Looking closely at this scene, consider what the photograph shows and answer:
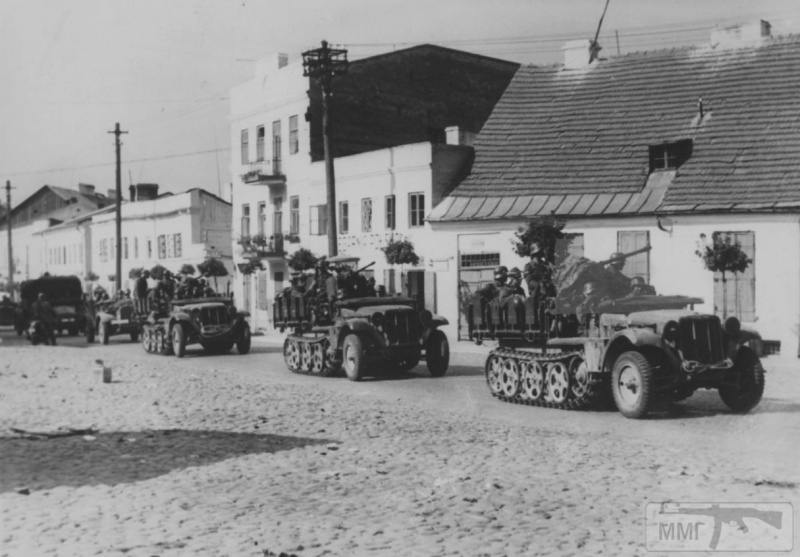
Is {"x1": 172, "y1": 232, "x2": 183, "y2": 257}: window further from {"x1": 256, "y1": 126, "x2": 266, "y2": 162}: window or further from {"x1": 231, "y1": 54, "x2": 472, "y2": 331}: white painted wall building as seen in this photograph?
{"x1": 256, "y1": 126, "x2": 266, "y2": 162}: window

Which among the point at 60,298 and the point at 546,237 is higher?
the point at 546,237

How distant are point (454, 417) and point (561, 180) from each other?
17297mm

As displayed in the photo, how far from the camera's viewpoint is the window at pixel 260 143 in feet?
142

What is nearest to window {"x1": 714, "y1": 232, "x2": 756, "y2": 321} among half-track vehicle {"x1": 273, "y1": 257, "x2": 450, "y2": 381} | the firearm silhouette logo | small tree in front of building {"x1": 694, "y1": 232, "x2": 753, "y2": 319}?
small tree in front of building {"x1": 694, "y1": 232, "x2": 753, "y2": 319}

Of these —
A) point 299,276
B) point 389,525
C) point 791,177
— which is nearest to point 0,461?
point 389,525

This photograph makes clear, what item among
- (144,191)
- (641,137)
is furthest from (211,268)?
(144,191)

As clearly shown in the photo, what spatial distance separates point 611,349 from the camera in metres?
14.3

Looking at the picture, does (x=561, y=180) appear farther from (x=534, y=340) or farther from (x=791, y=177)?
(x=534, y=340)

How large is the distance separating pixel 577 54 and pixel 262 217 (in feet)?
53.5

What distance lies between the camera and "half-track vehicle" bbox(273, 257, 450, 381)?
19922 mm

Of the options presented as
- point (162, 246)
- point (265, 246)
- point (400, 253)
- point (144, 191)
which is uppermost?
point (144, 191)

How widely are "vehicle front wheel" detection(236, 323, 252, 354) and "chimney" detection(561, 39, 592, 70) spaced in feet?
46.9

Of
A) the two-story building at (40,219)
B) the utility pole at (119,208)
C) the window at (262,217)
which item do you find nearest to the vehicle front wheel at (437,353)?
the window at (262,217)

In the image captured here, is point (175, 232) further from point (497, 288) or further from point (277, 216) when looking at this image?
point (497, 288)
